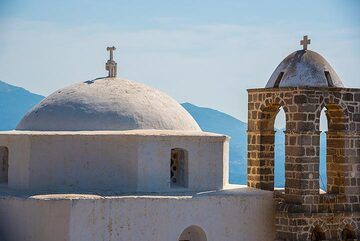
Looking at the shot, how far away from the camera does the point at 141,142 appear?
15.7m

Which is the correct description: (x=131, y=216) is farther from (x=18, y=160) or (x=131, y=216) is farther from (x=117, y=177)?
(x=18, y=160)

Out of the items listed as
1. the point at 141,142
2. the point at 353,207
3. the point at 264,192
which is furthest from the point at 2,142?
the point at 353,207

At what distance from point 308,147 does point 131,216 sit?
4414 mm

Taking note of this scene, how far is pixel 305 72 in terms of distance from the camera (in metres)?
17.3

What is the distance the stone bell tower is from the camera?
1680cm

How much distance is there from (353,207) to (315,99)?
269cm

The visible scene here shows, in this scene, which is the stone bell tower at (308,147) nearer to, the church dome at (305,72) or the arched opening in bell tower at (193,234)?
the church dome at (305,72)

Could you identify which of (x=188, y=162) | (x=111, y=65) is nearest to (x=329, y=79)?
(x=188, y=162)

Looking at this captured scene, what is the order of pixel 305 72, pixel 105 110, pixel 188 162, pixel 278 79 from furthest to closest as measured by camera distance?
pixel 278 79
pixel 305 72
pixel 105 110
pixel 188 162

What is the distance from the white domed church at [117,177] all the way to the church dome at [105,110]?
22mm

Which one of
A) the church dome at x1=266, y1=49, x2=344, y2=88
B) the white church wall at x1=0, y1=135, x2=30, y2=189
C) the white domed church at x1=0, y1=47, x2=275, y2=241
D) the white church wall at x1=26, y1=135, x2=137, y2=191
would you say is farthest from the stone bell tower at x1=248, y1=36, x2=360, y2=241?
the white church wall at x1=0, y1=135, x2=30, y2=189

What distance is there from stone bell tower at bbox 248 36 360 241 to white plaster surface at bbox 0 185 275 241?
2.95 feet

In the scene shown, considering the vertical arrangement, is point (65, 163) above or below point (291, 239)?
above

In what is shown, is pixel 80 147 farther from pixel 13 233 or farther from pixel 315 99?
pixel 315 99
